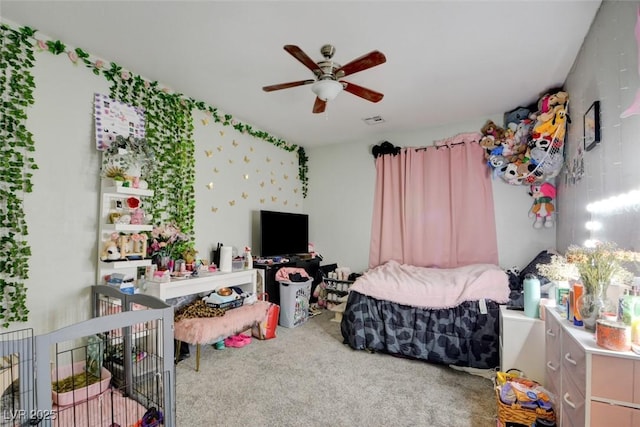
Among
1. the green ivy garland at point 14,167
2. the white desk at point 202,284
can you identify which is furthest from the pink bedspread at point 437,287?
the green ivy garland at point 14,167

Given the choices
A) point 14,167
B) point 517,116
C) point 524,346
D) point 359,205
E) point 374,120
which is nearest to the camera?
point 14,167

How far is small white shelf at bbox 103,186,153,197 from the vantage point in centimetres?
238

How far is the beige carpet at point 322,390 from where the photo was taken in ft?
6.25

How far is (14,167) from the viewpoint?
6.56ft

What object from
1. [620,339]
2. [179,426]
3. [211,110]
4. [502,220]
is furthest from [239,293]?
[502,220]

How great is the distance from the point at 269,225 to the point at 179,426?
7.95 feet

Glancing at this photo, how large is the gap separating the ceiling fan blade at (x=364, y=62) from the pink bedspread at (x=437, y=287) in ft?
6.15

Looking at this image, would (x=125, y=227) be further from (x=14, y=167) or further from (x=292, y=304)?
(x=292, y=304)

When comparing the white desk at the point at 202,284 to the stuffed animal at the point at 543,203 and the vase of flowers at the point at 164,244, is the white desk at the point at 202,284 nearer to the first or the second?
the vase of flowers at the point at 164,244

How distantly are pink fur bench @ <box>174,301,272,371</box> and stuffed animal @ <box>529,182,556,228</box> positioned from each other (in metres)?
3.15

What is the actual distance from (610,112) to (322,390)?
8.17 ft

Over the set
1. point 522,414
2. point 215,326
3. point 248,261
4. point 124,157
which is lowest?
point 522,414

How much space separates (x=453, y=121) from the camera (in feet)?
12.7

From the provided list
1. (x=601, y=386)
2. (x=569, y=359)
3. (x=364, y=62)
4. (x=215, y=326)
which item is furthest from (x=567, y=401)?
(x=215, y=326)
